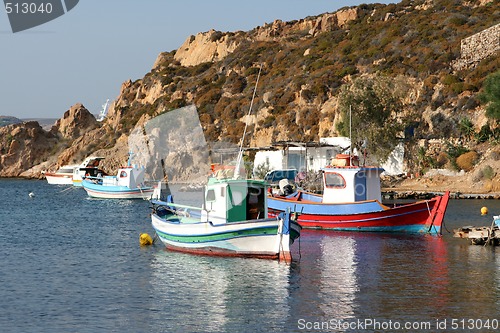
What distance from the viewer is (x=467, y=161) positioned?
6412 centimetres

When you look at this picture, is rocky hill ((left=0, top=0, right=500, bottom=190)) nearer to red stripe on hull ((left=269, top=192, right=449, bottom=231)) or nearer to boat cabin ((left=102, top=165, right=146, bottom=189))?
boat cabin ((left=102, top=165, right=146, bottom=189))

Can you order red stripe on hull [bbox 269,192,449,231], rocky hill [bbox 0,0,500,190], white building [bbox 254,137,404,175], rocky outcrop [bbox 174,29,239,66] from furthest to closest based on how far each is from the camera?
1. rocky outcrop [bbox 174,29,239,66]
2. rocky hill [bbox 0,0,500,190]
3. white building [bbox 254,137,404,175]
4. red stripe on hull [bbox 269,192,449,231]

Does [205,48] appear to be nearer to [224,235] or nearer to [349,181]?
[349,181]

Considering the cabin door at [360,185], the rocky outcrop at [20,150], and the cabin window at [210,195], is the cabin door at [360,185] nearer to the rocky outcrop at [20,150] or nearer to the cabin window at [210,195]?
the cabin window at [210,195]

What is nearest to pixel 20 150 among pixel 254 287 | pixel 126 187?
pixel 126 187

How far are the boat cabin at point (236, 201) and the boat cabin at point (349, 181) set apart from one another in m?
9.39

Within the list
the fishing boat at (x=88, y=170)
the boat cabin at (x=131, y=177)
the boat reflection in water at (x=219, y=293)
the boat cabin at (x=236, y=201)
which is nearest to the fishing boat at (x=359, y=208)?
the boat cabin at (x=236, y=201)

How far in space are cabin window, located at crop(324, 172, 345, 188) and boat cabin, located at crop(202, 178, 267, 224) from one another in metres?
9.40

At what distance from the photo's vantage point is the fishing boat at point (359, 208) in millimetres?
36125

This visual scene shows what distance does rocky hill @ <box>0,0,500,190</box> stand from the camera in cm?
7106

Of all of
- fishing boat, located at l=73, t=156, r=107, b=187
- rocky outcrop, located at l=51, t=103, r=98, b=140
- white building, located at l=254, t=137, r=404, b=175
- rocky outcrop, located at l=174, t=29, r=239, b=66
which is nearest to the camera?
white building, located at l=254, t=137, r=404, b=175

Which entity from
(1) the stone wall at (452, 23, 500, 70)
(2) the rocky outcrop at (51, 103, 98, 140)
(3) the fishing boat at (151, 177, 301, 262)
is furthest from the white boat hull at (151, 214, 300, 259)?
(2) the rocky outcrop at (51, 103, 98, 140)

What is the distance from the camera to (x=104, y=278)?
85.4 feet

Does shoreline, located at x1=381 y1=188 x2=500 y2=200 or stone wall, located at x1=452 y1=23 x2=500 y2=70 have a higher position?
stone wall, located at x1=452 y1=23 x2=500 y2=70
